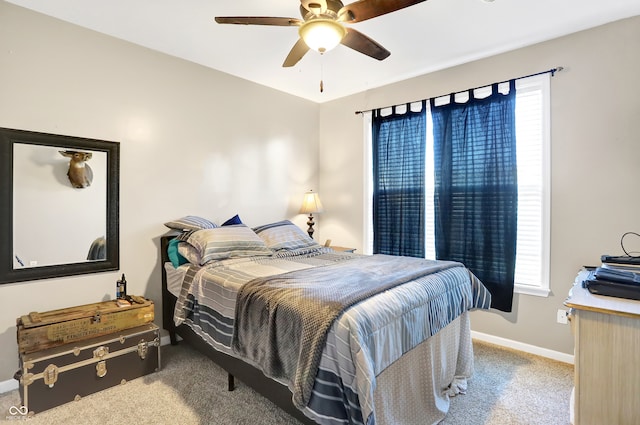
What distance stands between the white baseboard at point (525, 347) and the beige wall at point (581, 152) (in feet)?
0.12

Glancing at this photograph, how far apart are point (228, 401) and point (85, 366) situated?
996 mm

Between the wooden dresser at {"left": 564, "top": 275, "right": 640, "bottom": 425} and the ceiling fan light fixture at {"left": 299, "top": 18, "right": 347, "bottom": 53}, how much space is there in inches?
75.1

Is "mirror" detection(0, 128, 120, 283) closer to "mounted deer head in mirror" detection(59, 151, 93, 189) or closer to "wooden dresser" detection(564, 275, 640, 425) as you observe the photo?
"mounted deer head in mirror" detection(59, 151, 93, 189)

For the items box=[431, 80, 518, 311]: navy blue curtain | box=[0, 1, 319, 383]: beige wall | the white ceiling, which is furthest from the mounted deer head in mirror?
box=[431, 80, 518, 311]: navy blue curtain

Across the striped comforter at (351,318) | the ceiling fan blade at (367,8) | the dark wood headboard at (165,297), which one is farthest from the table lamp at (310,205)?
the ceiling fan blade at (367,8)

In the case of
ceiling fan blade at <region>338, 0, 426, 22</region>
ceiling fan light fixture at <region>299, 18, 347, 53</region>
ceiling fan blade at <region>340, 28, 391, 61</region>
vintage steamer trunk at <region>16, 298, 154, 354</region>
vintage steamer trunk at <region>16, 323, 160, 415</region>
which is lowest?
vintage steamer trunk at <region>16, 323, 160, 415</region>

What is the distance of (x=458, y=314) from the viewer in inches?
87.8

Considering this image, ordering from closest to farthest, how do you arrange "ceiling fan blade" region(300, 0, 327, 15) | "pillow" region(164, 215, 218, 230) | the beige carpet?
1. "ceiling fan blade" region(300, 0, 327, 15)
2. the beige carpet
3. "pillow" region(164, 215, 218, 230)

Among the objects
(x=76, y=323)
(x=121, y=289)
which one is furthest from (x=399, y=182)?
(x=76, y=323)

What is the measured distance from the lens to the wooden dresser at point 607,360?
1.56 m

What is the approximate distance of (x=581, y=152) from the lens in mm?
2639

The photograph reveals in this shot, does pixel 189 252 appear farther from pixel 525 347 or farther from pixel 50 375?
pixel 525 347

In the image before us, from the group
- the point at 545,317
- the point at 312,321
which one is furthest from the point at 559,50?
the point at 312,321

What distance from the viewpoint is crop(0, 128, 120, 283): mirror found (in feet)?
7.43
